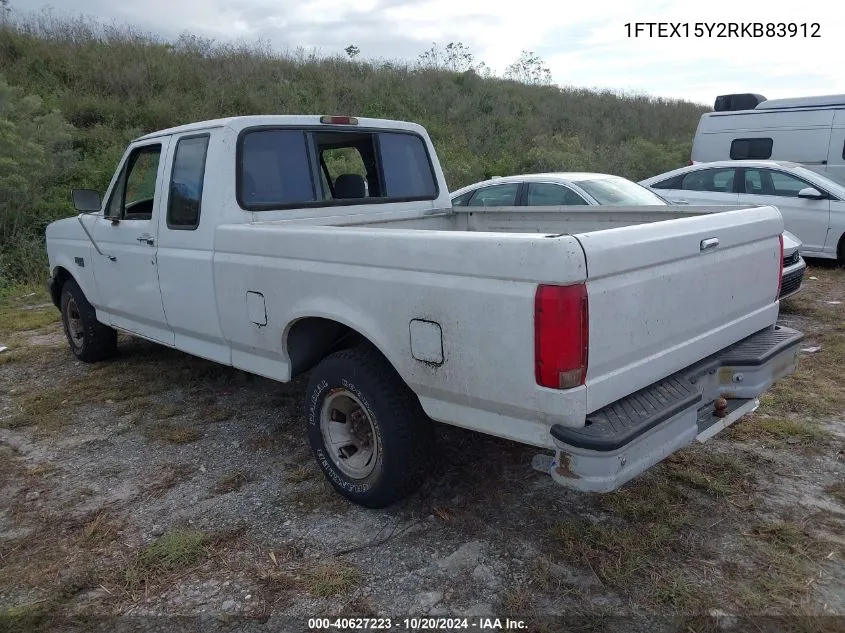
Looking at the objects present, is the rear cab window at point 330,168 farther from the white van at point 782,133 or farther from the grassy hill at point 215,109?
the white van at point 782,133

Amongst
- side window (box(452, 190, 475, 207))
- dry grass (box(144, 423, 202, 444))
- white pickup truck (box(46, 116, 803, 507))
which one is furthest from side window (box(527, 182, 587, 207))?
dry grass (box(144, 423, 202, 444))

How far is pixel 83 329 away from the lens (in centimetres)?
581

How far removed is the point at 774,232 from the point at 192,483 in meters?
3.48

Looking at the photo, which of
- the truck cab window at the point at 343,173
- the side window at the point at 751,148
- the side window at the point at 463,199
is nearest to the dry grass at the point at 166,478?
the truck cab window at the point at 343,173

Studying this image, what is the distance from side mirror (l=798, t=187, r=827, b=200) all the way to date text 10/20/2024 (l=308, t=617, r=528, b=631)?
26.3 feet

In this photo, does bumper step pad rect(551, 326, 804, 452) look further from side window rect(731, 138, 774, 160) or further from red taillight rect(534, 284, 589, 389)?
side window rect(731, 138, 774, 160)

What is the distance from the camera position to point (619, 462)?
244 centimetres

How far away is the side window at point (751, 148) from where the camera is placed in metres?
11.4

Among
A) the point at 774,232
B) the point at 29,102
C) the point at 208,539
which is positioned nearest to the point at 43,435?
the point at 208,539

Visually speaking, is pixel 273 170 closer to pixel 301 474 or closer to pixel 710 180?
pixel 301 474

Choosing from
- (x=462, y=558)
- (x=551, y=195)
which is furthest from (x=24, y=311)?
(x=462, y=558)

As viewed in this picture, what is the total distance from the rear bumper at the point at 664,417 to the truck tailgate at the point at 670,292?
0.07m

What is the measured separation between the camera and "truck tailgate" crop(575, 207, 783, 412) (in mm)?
2447

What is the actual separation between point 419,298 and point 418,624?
1.29 meters
